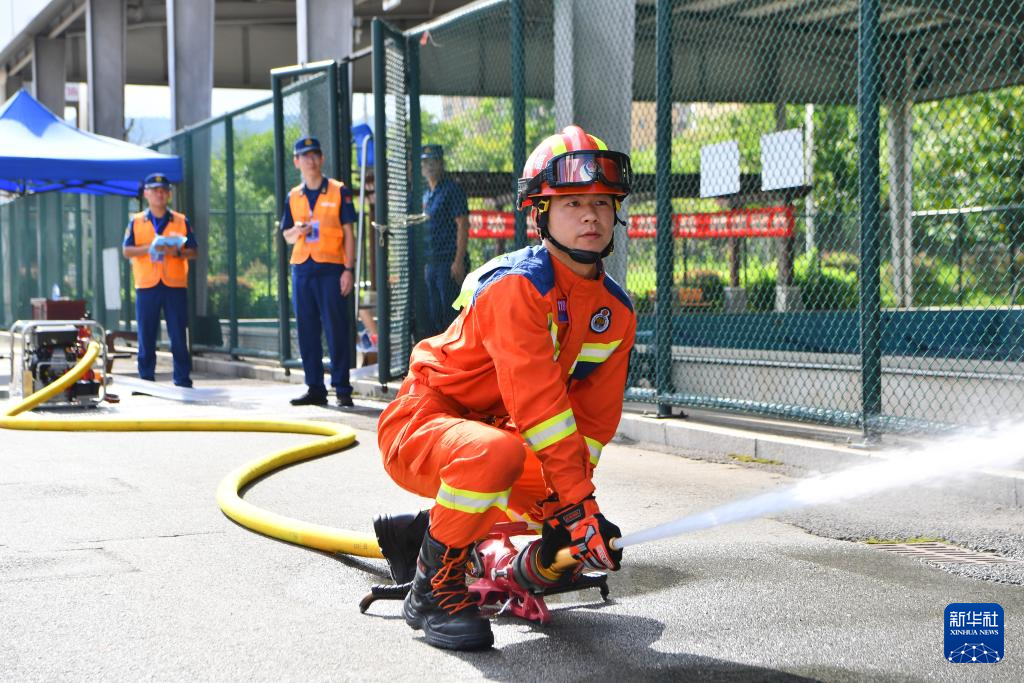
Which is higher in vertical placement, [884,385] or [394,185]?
[394,185]

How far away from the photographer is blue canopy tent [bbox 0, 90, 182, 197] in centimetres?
1388

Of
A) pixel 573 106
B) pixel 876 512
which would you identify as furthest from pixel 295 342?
pixel 876 512

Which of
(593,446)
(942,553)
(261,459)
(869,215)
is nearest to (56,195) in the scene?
(261,459)

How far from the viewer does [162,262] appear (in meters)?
12.7

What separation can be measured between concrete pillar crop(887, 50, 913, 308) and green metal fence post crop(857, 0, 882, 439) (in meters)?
8.00

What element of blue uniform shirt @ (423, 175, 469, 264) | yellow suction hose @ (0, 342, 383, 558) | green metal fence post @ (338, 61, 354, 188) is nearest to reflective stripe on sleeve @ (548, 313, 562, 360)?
yellow suction hose @ (0, 342, 383, 558)

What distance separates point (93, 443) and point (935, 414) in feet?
18.5

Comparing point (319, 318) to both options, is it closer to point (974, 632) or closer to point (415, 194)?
point (415, 194)

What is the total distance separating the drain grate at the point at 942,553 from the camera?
15.4 ft

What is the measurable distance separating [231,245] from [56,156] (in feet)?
7.77

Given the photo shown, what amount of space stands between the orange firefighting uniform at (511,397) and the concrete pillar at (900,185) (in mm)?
11552

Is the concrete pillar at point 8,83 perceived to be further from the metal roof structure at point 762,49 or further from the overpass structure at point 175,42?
the metal roof structure at point 762,49

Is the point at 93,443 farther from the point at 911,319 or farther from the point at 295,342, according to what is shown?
the point at 911,319

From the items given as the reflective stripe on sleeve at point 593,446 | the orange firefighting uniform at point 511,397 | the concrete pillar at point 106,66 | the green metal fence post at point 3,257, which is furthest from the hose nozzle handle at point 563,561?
the green metal fence post at point 3,257
